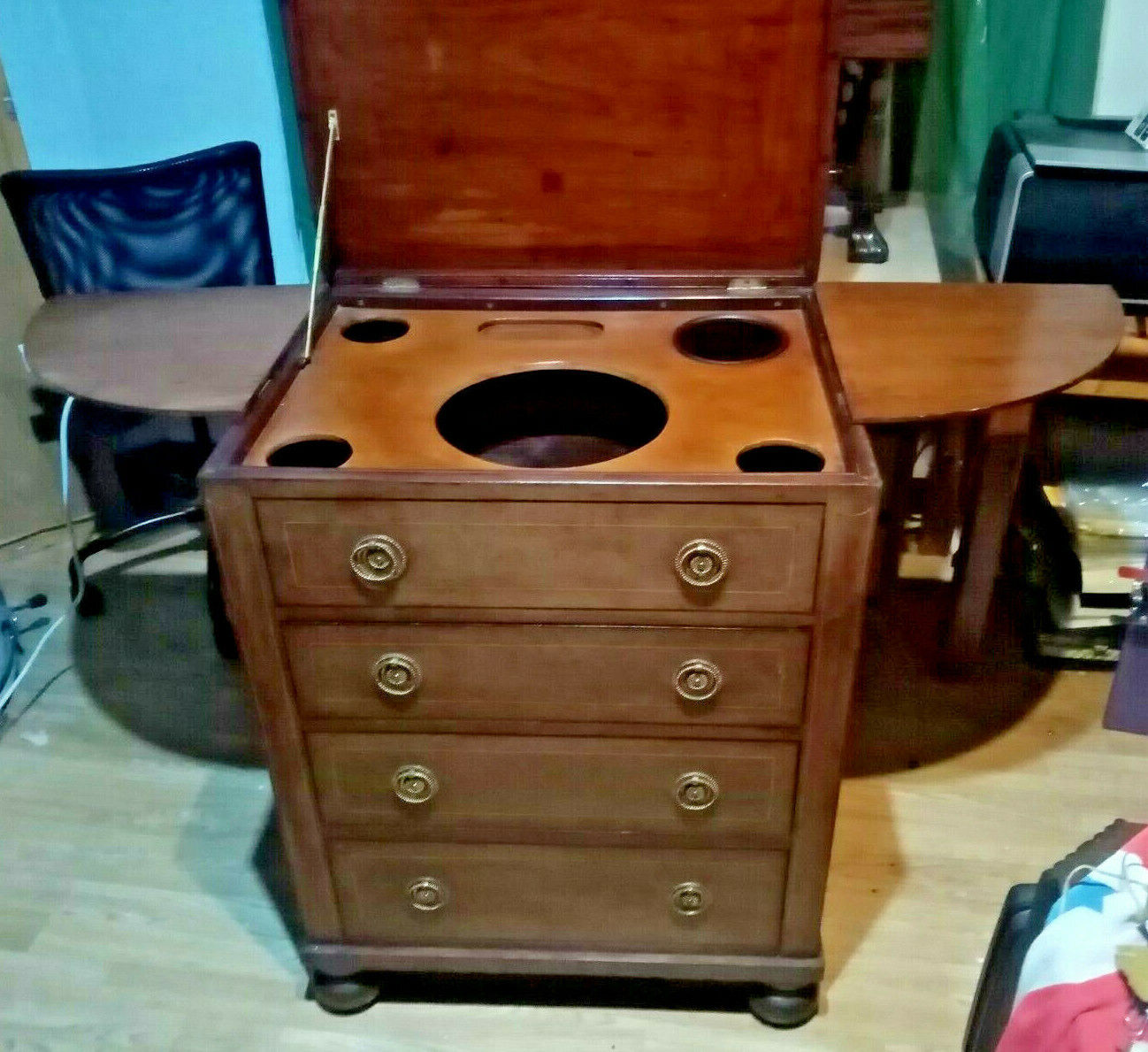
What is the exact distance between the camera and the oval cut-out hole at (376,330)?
3.94ft

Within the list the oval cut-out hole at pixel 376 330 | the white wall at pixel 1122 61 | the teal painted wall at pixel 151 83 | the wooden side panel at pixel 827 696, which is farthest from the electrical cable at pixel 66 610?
the white wall at pixel 1122 61

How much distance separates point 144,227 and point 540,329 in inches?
32.2

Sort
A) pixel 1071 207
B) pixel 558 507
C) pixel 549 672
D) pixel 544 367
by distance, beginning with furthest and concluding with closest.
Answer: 1. pixel 1071 207
2. pixel 544 367
3. pixel 549 672
4. pixel 558 507

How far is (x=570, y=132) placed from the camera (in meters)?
1.16

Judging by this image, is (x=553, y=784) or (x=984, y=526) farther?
(x=984, y=526)

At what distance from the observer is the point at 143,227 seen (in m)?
1.67

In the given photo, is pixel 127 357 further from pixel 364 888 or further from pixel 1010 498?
pixel 1010 498

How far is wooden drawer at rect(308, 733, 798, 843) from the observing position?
42.1 inches

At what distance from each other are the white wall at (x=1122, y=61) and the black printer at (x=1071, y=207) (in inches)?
6.5

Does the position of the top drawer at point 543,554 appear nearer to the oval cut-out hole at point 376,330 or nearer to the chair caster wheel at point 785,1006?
the oval cut-out hole at point 376,330

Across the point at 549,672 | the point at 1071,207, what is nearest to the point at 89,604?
the point at 549,672

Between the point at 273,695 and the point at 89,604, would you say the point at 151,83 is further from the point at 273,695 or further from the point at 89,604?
the point at 273,695

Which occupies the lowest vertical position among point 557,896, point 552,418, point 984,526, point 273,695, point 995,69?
point 557,896

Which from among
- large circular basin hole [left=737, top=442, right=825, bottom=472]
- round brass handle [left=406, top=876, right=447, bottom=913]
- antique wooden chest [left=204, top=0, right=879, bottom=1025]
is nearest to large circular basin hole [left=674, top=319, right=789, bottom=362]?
antique wooden chest [left=204, top=0, right=879, bottom=1025]
